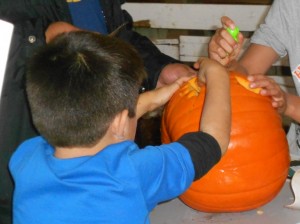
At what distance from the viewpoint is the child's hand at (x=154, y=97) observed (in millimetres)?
1090

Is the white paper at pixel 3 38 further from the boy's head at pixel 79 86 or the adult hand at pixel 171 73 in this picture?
the adult hand at pixel 171 73

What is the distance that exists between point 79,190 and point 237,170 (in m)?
0.42

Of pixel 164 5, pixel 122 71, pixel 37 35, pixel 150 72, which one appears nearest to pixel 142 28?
pixel 164 5

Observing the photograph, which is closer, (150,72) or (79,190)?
(79,190)

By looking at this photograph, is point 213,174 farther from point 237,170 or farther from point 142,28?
point 142,28

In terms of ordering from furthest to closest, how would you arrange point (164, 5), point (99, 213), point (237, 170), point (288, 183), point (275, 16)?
point (164, 5), point (275, 16), point (288, 183), point (237, 170), point (99, 213)

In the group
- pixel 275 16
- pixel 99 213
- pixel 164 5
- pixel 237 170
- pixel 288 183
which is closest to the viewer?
pixel 99 213

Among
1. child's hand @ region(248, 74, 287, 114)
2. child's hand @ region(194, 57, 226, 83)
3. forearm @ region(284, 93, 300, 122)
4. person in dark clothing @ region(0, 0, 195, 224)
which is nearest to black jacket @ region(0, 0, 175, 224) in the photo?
person in dark clothing @ region(0, 0, 195, 224)

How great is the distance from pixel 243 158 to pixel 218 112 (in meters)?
0.18

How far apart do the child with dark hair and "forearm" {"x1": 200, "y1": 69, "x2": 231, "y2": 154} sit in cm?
4

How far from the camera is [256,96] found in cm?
111

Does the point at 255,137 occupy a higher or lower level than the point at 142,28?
higher

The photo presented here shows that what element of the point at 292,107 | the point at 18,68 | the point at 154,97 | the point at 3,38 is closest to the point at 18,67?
the point at 18,68

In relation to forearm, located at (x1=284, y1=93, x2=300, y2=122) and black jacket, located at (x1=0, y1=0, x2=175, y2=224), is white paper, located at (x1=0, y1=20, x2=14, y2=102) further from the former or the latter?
forearm, located at (x1=284, y1=93, x2=300, y2=122)
